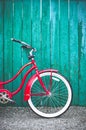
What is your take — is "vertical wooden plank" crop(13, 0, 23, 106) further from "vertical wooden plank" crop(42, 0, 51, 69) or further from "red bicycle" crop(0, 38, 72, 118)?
"vertical wooden plank" crop(42, 0, 51, 69)

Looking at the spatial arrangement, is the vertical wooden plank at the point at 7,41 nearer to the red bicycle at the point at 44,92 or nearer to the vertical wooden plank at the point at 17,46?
the vertical wooden plank at the point at 17,46

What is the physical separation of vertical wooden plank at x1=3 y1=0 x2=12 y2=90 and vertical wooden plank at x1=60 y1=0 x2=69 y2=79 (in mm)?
795

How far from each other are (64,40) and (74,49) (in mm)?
209

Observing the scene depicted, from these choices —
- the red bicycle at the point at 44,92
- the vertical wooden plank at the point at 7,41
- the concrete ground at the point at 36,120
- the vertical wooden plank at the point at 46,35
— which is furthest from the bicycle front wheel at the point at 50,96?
the vertical wooden plank at the point at 7,41

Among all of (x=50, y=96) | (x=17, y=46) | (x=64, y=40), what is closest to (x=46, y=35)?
(x=64, y=40)

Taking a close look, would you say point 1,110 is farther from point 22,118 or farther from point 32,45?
point 32,45

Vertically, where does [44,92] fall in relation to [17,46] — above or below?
below

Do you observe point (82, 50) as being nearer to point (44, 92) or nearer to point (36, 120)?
point (44, 92)

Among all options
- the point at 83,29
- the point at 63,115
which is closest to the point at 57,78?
the point at 63,115

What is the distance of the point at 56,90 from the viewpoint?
762 centimetres

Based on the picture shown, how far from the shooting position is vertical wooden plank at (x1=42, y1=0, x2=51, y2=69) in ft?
25.0

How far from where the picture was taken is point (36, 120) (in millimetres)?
6848

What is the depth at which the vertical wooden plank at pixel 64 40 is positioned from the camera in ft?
25.0

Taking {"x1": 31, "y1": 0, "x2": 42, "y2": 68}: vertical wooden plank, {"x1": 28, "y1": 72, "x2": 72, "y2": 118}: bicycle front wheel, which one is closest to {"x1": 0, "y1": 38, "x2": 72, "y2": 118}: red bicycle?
{"x1": 28, "y1": 72, "x2": 72, "y2": 118}: bicycle front wheel
